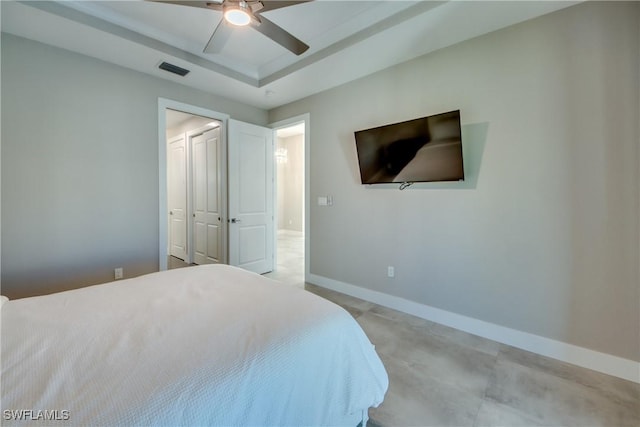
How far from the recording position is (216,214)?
4039 mm

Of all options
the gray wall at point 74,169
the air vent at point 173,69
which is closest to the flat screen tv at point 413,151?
the air vent at point 173,69

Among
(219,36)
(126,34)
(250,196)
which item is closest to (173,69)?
(126,34)

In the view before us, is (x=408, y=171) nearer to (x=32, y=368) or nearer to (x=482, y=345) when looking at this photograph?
(x=482, y=345)

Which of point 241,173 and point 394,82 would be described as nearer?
point 394,82

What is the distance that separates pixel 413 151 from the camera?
2.53 m

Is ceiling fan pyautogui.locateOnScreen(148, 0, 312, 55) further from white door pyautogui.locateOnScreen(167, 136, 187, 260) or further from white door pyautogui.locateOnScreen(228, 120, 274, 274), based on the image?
white door pyautogui.locateOnScreen(167, 136, 187, 260)

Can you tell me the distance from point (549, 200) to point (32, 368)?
298 cm

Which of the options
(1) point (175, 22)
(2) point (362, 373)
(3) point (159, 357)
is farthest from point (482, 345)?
(1) point (175, 22)

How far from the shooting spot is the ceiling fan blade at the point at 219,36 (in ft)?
5.93

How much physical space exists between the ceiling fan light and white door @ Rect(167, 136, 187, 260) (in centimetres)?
355

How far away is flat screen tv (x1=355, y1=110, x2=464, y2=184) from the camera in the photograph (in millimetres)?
2295

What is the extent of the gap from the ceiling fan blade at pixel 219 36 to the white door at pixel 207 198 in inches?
74.3

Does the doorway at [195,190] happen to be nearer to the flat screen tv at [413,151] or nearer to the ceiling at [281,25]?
the ceiling at [281,25]

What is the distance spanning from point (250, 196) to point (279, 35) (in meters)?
2.39
